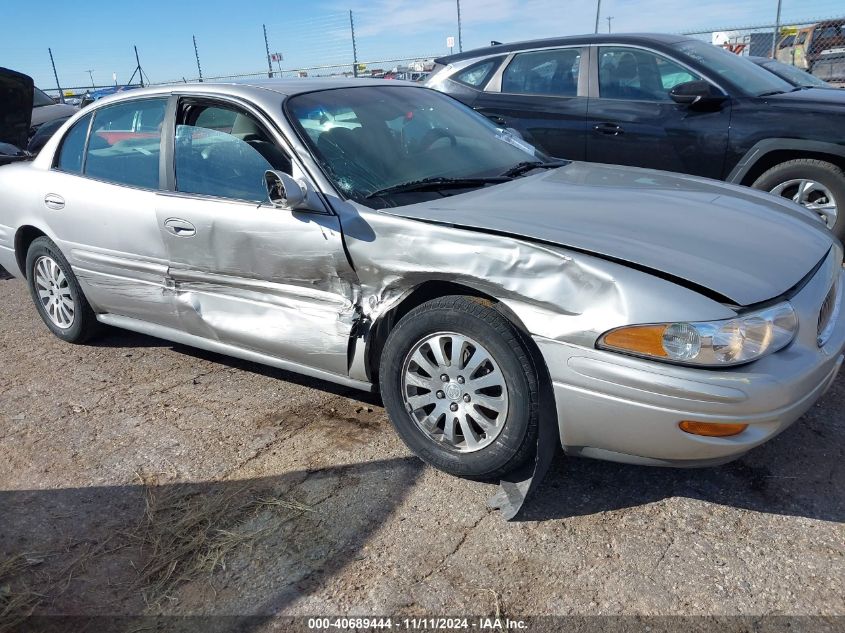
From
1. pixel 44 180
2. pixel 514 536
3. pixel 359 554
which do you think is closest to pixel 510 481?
pixel 514 536

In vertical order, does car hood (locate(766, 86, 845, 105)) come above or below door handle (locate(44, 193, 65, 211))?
above

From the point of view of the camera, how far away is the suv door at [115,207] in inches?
142

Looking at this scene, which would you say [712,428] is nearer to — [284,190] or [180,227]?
[284,190]

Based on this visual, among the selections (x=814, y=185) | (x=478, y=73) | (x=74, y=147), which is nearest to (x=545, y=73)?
(x=478, y=73)

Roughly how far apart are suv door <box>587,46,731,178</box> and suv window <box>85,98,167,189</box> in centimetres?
349

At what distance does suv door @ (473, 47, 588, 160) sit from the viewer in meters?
5.82

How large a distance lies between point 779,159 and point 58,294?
200 inches

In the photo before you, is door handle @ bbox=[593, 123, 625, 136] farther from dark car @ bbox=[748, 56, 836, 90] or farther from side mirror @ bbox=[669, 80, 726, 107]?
dark car @ bbox=[748, 56, 836, 90]

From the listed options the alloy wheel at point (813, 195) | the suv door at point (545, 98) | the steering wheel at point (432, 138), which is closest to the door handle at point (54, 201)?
the steering wheel at point (432, 138)

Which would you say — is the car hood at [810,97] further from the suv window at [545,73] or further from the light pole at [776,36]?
the light pole at [776,36]

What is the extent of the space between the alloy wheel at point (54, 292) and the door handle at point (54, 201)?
34 cm

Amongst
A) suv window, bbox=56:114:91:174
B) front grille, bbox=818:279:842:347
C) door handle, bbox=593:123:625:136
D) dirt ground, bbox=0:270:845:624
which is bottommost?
dirt ground, bbox=0:270:845:624

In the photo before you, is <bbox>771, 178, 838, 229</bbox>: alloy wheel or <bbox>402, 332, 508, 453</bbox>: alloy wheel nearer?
<bbox>402, 332, 508, 453</bbox>: alloy wheel

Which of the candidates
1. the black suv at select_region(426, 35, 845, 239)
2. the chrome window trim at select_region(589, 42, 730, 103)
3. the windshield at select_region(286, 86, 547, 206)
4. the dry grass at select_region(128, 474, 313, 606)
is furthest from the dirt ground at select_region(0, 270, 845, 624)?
the chrome window trim at select_region(589, 42, 730, 103)
